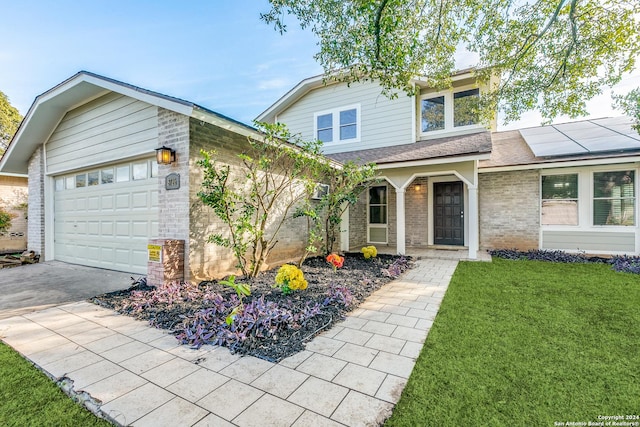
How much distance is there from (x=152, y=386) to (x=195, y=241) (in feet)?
9.51

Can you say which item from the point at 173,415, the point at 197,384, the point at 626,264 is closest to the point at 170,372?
the point at 197,384

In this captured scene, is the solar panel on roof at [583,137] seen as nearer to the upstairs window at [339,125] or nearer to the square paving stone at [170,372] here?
the upstairs window at [339,125]

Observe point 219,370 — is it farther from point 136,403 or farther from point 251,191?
point 251,191

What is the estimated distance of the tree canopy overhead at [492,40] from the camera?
571 centimetres

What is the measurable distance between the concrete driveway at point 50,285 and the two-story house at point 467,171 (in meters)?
6.13

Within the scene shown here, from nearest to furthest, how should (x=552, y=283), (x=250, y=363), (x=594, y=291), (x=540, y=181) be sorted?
(x=250, y=363) → (x=594, y=291) → (x=552, y=283) → (x=540, y=181)

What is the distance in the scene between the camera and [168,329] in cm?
340

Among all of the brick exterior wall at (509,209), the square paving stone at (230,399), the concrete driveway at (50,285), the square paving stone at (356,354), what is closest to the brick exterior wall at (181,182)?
the concrete driveway at (50,285)

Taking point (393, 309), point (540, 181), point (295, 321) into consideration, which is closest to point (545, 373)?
point (393, 309)

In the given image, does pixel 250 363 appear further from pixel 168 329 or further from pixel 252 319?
pixel 168 329

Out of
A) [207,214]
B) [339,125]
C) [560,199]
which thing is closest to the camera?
[207,214]

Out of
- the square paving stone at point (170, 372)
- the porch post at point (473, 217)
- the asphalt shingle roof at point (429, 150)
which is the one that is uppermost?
the asphalt shingle roof at point (429, 150)

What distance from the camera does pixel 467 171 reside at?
302 inches

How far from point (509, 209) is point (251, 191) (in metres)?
7.84
